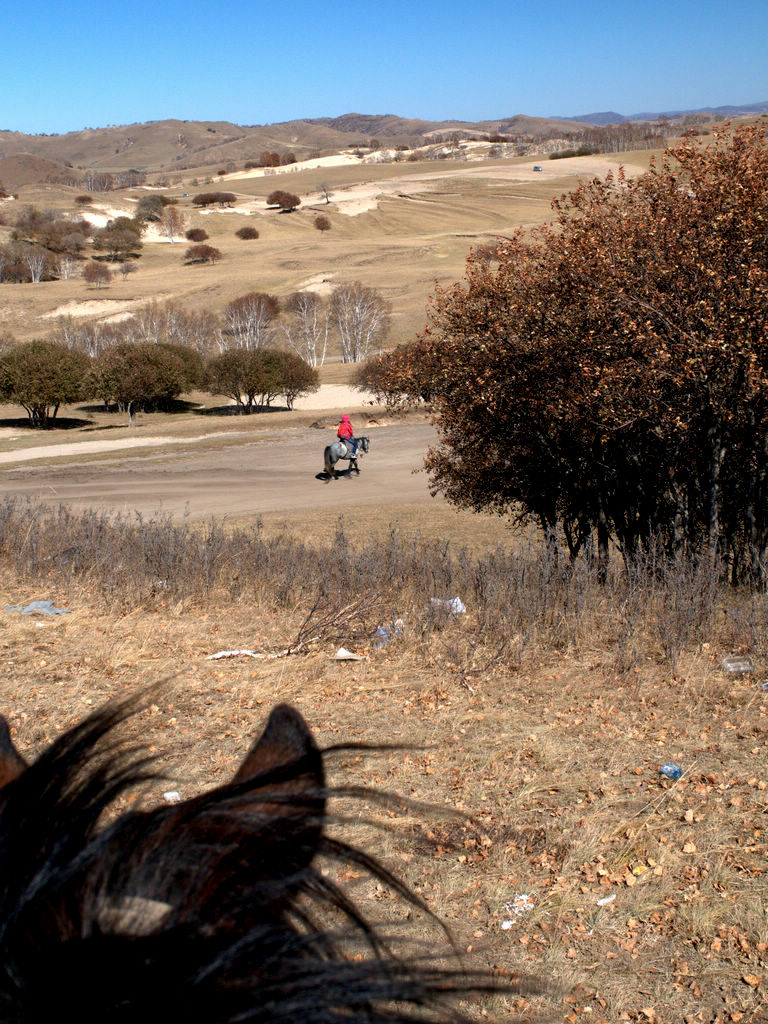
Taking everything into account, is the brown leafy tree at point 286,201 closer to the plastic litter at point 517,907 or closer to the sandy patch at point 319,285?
the sandy patch at point 319,285

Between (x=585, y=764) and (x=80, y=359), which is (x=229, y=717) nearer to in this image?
(x=585, y=764)

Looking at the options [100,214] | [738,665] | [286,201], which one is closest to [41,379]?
[738,665]

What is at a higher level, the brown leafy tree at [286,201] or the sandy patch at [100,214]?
the brown leafy tree at [286,201]

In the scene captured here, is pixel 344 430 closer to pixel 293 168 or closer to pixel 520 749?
pixel 520 749

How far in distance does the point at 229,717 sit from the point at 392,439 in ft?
99.9

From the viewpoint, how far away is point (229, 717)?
18.8 ft

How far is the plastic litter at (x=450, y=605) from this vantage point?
7.71 meters

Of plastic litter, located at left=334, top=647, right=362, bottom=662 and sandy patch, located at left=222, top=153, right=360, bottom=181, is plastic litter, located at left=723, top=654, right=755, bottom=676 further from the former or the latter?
sandy patch, located at left=222, top=153, right=360, bottom=181

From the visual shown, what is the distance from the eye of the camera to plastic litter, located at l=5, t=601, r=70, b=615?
328 inches

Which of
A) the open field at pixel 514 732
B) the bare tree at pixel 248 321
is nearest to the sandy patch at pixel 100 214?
the bare tree at pixel 248 321

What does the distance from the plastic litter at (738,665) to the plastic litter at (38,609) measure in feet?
19.2

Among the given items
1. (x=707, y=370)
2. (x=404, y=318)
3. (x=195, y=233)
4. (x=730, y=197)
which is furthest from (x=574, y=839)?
(x=195, y=233)

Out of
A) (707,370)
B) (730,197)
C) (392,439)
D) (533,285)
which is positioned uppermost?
(730,197)

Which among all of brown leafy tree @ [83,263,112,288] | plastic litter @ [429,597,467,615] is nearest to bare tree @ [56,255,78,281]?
brown leafy tree @ [83,263,112,288]
